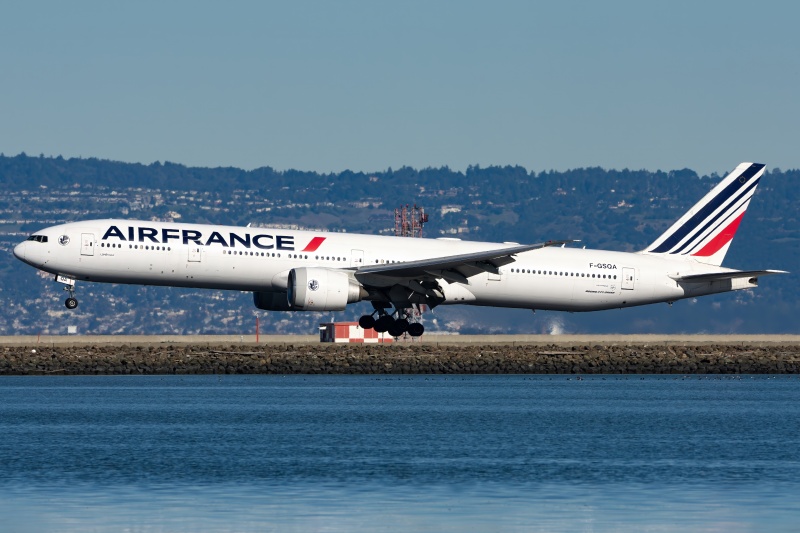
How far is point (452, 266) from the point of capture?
2194 inches

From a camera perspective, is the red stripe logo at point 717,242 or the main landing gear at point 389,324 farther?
the red stripe logo at point 717,242

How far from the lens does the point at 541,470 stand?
31.8 meters

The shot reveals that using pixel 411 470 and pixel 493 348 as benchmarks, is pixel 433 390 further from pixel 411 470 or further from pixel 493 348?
pixel 411 470

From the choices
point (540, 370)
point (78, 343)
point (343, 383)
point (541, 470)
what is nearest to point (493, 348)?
point (540, 370)

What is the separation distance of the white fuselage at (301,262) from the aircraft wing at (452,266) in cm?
105

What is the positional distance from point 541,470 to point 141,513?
31.1 feet

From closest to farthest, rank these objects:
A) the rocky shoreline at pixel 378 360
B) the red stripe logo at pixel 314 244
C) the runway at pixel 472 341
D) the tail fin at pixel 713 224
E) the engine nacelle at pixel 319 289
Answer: the engine nacelle at pixel 319 289
the red stripe logo at pixel 314 244
the tail fin at pixel 713 224
the rocky shoreline at pixel 378 360
the runway at pixel 472 341

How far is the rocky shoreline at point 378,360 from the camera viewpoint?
65.2 meters

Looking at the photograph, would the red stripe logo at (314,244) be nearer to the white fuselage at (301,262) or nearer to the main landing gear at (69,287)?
the white fuselage at (301,262)

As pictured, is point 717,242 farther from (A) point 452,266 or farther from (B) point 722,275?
(A) point 452,266

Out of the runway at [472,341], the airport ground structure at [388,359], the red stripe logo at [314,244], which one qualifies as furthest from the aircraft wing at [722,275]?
the runway at [472,341]

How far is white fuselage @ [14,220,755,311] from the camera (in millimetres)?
54250

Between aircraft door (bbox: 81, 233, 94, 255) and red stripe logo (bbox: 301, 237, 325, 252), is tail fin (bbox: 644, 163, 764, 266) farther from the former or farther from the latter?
aircraft door (bbox: 81, 233, 94, 255)

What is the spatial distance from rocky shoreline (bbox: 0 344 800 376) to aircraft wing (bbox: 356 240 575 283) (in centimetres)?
989
